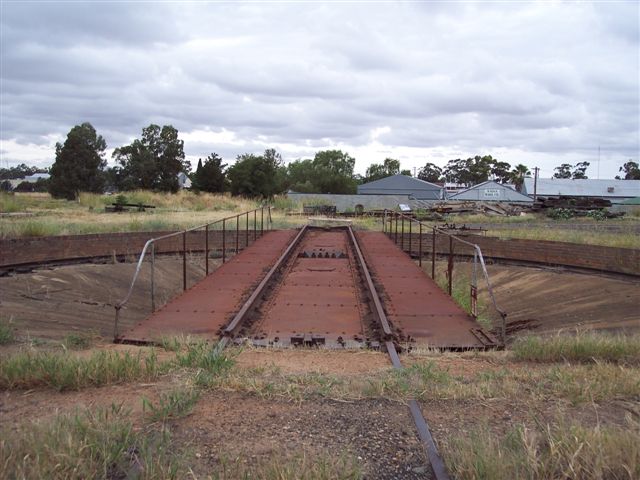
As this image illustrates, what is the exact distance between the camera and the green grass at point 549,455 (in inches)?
133

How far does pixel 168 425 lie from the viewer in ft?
13.8

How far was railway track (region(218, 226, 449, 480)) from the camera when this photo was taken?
23.7ft

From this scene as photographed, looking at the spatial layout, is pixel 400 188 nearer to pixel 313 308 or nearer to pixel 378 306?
pixel 313 308

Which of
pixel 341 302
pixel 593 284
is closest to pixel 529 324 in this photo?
pixel 593 284

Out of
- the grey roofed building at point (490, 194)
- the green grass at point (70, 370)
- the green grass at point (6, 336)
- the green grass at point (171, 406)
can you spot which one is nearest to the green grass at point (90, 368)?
the green grass at point (70, 370)

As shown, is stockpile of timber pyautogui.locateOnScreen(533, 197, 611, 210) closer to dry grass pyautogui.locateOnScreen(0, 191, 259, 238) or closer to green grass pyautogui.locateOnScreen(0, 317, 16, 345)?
dry grass pyautogui.locateOnScreen(0, 191, 259, 238)

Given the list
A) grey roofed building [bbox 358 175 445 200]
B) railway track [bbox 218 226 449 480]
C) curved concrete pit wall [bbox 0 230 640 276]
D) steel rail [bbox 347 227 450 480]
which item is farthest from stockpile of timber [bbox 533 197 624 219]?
grey roofed building [bbox 358 175 445 200]

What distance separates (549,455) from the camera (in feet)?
11.6

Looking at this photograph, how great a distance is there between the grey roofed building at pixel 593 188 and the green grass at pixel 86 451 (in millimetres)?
81045

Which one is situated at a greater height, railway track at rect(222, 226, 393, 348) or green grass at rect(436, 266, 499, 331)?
railway track at rect(222, 226, 393, 348)

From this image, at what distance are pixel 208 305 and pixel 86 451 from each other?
5.79 meters

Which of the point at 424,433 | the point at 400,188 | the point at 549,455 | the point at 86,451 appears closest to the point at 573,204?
the point at 424,433

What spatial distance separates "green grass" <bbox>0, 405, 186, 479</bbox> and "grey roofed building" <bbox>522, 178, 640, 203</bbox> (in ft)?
266

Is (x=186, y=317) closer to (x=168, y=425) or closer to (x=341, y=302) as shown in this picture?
(x=341, y=302)
